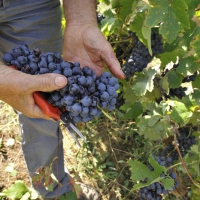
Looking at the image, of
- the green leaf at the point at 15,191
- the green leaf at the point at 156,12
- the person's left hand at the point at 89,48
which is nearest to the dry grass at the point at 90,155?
the green leaf at the point at 15,191

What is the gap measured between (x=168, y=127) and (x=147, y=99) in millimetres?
499

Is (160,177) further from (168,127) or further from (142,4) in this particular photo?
(142,4)

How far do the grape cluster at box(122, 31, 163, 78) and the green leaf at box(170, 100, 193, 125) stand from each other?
44 centimetres

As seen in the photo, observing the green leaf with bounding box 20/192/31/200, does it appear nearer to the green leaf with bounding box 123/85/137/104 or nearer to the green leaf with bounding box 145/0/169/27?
the green leaf with bounding box 123/85/137/104

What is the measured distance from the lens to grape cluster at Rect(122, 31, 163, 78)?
6.41ft

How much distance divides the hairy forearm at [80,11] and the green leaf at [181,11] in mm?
492

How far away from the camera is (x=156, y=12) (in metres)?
1.51

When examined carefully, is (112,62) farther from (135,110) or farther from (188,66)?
(135,110)

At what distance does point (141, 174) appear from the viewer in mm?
1612

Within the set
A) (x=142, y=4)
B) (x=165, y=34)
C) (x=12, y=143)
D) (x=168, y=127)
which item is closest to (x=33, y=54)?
(x=165, y=34)

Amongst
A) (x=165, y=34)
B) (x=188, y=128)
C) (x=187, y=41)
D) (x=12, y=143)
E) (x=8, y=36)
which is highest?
(x=165, y=34)

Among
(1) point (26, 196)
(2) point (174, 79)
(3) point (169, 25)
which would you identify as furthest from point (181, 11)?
(1) point (26, 196)

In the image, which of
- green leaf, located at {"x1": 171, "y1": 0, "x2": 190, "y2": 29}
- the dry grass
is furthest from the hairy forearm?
the dry grass

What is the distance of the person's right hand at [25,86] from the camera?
119cm
